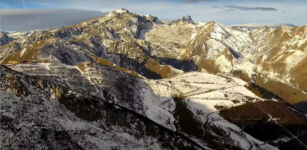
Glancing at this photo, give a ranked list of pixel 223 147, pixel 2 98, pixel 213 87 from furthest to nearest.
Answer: pixel 213 87 → pixel 223 147 → pixel 2 98

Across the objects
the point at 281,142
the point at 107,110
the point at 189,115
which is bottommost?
the point at 281,142

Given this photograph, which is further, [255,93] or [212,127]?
[255,93]

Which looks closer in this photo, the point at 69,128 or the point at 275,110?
the point at 69,128

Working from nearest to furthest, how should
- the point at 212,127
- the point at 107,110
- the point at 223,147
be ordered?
1. the point at 107,110
2. the point at 223,147
3. the point at 212,127

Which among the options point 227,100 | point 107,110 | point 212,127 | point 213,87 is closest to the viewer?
point 107,110

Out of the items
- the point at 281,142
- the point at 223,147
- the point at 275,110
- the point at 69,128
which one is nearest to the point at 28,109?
the point at 69,128

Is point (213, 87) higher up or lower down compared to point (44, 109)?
lower down

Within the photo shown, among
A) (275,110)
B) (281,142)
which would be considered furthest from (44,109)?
(275,110)

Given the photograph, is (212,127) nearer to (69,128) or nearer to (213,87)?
(213,87)

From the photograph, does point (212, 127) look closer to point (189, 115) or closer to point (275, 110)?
point (189, 115)
